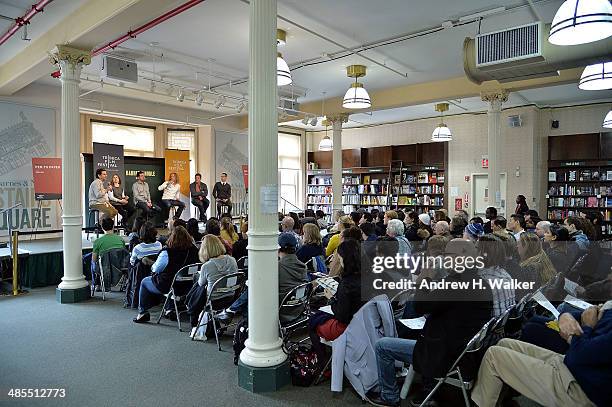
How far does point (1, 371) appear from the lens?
12.1 feet

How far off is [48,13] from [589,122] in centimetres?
1199

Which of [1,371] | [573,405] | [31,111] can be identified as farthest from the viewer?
[31,111]

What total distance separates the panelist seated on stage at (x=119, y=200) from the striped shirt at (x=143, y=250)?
439 cm

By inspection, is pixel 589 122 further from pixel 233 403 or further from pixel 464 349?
pixel 233 403

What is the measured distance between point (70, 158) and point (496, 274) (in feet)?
18.6

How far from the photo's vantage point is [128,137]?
38.7ft

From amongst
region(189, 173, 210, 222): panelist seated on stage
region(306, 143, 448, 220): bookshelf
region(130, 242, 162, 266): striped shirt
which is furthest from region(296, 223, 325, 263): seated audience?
region(306, 143, 448, 220): bookshelf

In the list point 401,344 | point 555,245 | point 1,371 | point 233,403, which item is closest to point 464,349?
point 401,344

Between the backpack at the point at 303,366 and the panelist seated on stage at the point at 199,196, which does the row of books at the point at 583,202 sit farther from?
the backpack at the point at 303,366

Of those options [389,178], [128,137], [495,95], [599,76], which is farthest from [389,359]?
[389,178]

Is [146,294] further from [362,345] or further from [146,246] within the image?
[362,345]

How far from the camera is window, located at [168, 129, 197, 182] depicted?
12648mm

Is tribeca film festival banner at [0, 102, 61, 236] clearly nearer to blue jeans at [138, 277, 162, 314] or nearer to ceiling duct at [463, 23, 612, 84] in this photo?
blue jeans at [138, 277, 162, 314]

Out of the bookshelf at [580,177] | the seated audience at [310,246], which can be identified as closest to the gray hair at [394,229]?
the seated audience at [310,246]
